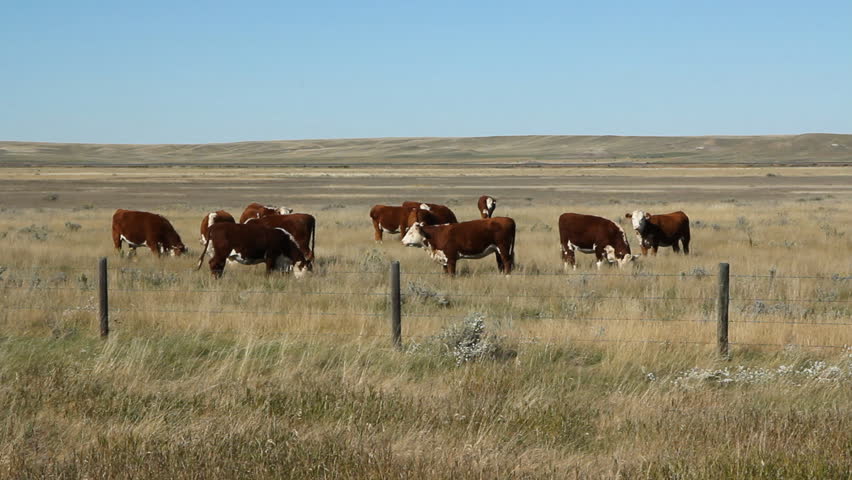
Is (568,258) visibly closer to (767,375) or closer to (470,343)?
(470,343)

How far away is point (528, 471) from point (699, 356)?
411 cm

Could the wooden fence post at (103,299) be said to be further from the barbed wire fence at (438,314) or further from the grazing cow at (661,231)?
the grazing cow at (661,231)

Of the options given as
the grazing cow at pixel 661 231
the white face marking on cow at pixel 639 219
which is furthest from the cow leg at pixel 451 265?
the grazing cow at pixel 661 231

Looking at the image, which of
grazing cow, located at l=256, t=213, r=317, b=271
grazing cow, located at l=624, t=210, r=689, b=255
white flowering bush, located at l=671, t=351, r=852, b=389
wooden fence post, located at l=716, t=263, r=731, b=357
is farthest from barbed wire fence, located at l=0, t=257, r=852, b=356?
grazing cow, located at l=624, t=210, r=689, b=255

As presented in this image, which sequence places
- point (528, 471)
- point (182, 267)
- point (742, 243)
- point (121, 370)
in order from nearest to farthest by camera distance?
1. point (528, 471)
2. point (121, 370)
3. point (182, 267)
4. point (742, 243)

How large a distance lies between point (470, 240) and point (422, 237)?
3.16ft

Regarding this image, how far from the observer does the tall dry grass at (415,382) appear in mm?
5832

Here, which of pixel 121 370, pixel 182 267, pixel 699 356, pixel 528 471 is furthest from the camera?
pixel 182 267

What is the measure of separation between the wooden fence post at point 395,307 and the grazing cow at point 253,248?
19.8 ft

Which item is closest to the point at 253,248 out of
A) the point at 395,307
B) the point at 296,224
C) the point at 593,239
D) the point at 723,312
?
the point at 296,224

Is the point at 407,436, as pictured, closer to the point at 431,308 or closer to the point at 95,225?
the point at 431,308

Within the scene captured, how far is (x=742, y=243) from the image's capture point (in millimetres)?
21828

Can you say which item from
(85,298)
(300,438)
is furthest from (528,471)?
(85,298)

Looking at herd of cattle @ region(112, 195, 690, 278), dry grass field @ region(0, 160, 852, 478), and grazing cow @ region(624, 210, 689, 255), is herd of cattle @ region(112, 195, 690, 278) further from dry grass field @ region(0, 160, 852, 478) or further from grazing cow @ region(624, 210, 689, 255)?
dry grass field @ region(0, 160, 852, 478)
